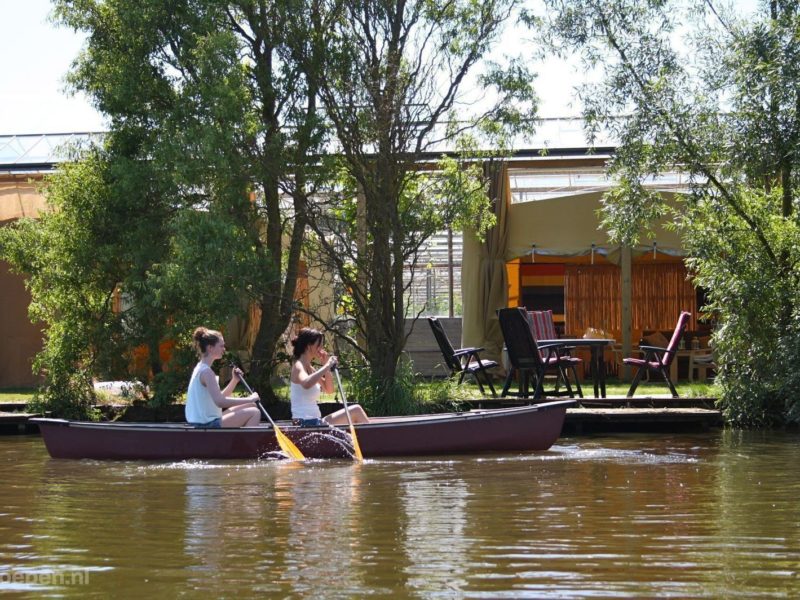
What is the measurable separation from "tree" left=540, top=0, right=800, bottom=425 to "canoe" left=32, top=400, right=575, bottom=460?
2.87 meters

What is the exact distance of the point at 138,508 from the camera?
7559mm

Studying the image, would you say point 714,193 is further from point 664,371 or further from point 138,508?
point 138,508

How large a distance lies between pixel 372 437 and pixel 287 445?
0.74m

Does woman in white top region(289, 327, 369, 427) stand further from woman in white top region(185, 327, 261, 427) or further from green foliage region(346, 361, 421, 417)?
green foliage region(346, 361, 421, 417)

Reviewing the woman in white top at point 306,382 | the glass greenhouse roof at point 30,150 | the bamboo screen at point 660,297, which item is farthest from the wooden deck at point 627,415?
the glass greenhouse roof at point 30,150

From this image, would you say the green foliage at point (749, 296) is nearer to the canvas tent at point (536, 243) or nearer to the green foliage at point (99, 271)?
the canvas tent at point (536, 243)

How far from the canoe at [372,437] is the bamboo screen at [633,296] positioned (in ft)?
30.9

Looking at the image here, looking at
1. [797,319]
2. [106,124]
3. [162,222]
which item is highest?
[106,124]

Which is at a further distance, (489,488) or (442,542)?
(489,488)

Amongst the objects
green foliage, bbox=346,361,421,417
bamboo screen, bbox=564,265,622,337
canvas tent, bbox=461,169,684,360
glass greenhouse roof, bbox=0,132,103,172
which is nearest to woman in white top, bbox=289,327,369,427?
green foliage, bbox=346,361,421,417

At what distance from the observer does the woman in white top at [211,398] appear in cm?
1026

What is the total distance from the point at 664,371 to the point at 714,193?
79.4 inches

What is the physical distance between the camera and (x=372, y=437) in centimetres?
1039

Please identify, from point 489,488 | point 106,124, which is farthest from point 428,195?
point 489,488
